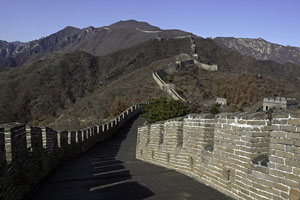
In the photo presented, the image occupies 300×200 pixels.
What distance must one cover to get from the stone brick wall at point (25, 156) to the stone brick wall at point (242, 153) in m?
3.33

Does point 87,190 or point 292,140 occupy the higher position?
point 292,140

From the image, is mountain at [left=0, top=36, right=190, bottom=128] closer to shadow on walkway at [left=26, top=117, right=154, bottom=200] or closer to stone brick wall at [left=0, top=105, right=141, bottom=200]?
stone brick wall at [left=0, top=105, right=141, bottom=200]

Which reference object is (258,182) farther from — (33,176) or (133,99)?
(133,99)

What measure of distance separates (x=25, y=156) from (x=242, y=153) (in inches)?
165

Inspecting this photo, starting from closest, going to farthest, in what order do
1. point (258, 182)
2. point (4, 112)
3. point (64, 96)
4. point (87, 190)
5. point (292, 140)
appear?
point (292, 140)
point (258, 182)
point (87, 190)
point (4, 112)
point (64, 96)

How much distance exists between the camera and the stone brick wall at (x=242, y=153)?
163 inches

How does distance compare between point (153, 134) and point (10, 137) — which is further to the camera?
point (153, 134)

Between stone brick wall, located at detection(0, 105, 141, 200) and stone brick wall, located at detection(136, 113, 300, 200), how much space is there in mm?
3334

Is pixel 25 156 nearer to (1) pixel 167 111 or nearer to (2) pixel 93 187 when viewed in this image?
(2) pixel 93 187

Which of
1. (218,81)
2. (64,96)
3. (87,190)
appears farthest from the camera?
(64,96)

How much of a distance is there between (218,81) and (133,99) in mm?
17666

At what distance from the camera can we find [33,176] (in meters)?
7.44

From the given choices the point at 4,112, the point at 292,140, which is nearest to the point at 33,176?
the point at 292,140

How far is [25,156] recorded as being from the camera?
6.79m
